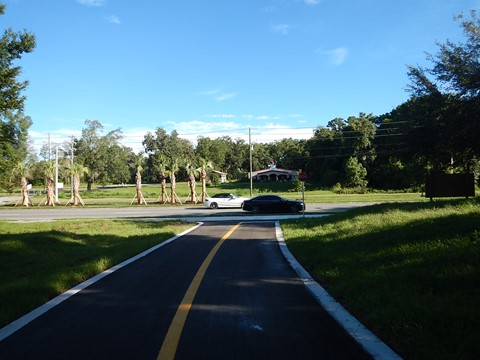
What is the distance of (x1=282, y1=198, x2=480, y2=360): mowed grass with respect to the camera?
416 cm

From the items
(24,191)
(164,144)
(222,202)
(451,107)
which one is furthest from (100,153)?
(451,107)

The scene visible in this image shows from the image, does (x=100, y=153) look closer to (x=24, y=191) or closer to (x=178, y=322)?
(x=24, y=191)

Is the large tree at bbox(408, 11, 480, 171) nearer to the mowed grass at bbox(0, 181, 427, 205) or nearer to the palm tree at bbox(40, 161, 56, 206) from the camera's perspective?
the mowed grass at bbox(0, 181, 427, 205)

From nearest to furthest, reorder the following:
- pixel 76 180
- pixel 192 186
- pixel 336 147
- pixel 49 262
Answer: pixel 49 262
pixel 192 186
pixel 76 180
pixel 336 147

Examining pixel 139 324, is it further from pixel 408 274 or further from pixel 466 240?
pixel 466 240

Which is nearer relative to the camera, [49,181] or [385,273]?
[385,273]

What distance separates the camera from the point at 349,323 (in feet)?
16.6

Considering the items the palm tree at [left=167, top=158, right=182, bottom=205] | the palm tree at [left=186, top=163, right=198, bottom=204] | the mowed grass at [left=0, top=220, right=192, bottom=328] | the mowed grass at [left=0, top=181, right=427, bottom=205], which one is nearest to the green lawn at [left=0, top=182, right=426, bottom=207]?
the mowed grass at [left=0, top=181, right=427, bottom=205]

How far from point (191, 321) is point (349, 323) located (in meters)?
2.00

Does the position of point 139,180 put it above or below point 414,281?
above

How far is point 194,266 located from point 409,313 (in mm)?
5277

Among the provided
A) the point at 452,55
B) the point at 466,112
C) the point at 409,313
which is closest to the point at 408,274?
the point at 409,313

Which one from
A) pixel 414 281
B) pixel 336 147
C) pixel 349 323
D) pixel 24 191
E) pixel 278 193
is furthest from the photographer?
pixel 336 147

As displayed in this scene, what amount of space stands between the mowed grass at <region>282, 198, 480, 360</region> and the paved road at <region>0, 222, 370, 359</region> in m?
0.57
